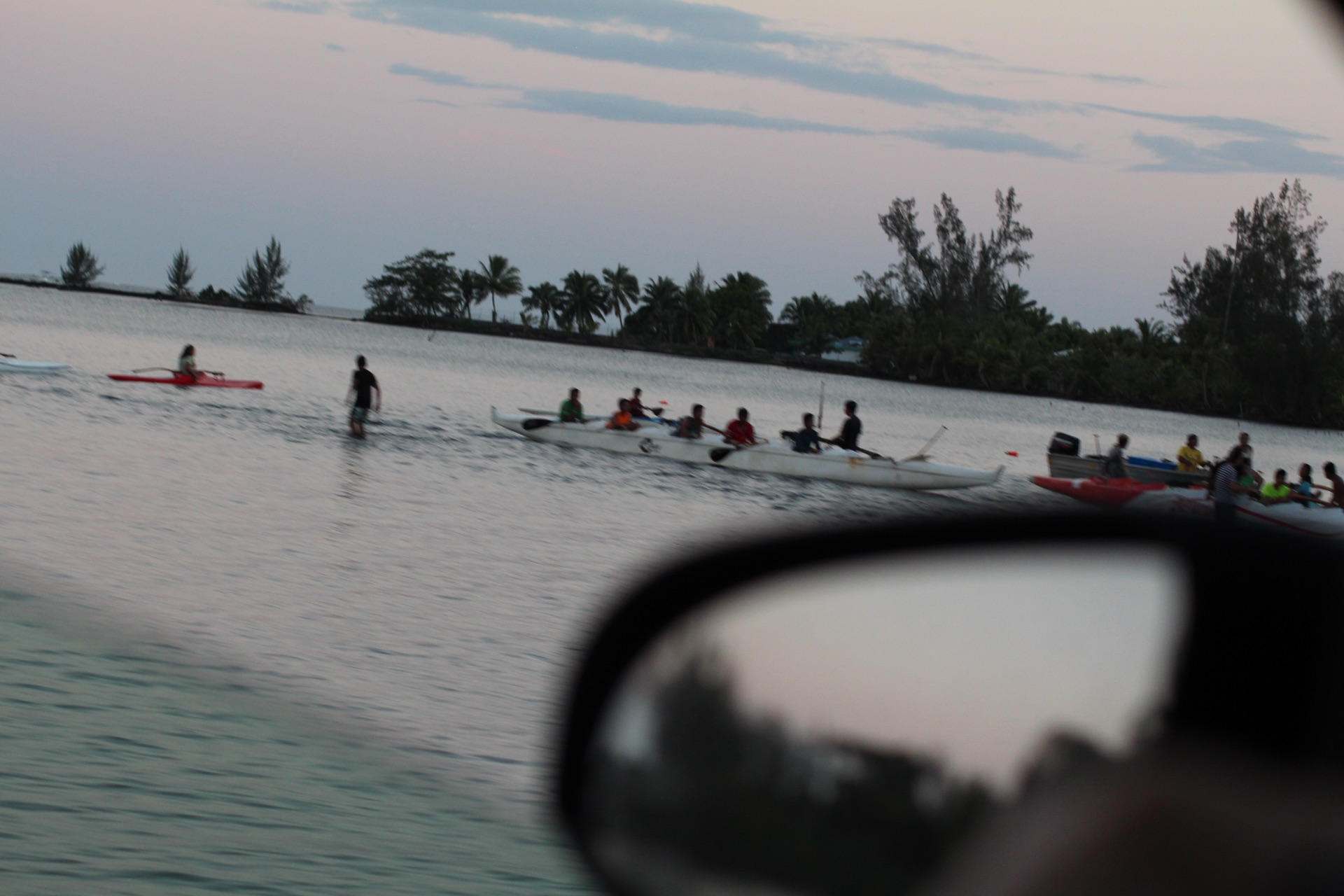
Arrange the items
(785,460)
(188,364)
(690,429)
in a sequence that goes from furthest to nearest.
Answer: (188,364) → (690,429) → (785,460)

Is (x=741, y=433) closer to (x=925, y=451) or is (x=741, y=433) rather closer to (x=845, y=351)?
(x=925, y=451)

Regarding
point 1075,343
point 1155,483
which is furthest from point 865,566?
point 1075,343

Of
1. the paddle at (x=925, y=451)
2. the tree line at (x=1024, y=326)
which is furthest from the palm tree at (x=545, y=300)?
the paddle at (x=925, y=451)

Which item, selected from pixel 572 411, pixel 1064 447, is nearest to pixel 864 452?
pixel 572 411

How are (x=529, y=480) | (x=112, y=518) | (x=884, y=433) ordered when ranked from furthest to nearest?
(x=884, y=433) → (x=529, y=480) → (x=112, y=518)

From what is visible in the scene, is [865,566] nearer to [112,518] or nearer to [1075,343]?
[112,518]

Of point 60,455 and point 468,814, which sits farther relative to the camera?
point 60,455

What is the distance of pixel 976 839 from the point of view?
3.36 feet

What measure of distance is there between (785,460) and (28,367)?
26.2m

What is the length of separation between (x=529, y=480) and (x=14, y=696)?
2026 centimetres

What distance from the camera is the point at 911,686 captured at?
1182 mm

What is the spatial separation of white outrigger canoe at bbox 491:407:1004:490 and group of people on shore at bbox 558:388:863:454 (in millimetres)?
166

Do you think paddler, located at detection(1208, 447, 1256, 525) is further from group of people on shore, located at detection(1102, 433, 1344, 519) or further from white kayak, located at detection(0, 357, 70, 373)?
white kayak, located at detection(0, 357, 70, 373)

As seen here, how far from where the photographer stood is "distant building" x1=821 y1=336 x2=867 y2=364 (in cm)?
16538
